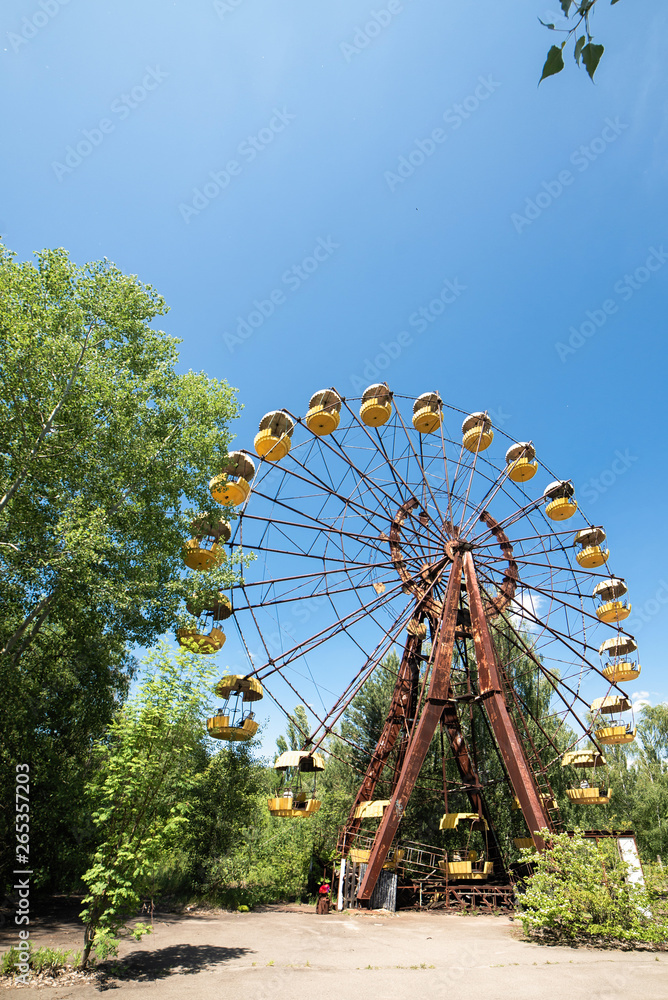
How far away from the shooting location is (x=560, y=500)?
21234 mm

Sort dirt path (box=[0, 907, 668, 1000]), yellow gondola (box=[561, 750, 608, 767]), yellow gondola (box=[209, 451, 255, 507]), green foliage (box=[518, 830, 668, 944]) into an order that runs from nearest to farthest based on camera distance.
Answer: dirt path (box=[0, 907, 668, 1000]) < green foliage (box=[518, 830, 668, 944]) < yellow gondola (box=[209, 451, 255, 507]) < yellow gondola (box=[561, 750, 608, 767])

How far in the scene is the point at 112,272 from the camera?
12258 mm

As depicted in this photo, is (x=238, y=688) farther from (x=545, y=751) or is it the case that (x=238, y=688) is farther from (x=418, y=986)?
(x=545, y=751)

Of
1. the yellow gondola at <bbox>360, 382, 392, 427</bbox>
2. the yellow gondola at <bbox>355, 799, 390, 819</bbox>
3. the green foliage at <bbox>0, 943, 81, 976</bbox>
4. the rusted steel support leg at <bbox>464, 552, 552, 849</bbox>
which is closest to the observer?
the green foliage at <bbox>0, 943, 81, 976</bbox>

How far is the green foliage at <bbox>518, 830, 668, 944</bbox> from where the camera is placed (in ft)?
31.7

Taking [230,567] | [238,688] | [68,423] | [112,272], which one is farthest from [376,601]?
[112,272]

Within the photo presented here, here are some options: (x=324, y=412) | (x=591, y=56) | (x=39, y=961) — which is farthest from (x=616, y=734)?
(x=591, y=56)

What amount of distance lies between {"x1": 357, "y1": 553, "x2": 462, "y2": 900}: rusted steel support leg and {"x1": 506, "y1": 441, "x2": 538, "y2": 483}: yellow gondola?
7.58 metres

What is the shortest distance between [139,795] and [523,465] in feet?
58.9

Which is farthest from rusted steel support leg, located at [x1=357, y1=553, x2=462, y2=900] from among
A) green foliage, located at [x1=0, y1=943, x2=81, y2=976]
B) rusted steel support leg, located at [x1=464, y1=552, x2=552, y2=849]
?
green foliage, located at [x1=0, y1=943, x2=81, y2=976]

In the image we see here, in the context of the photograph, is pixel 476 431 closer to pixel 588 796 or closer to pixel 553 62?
pixel 588 796

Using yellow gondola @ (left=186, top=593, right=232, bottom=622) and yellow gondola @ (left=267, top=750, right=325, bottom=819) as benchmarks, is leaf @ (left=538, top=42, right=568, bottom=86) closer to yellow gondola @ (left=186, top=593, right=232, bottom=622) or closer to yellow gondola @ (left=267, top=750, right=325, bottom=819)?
yellow gondola @ (left=186, top=593, right=232, bottom=622)

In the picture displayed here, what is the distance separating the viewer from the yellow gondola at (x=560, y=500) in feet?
69.5

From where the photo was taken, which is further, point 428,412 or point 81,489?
point 428,412
